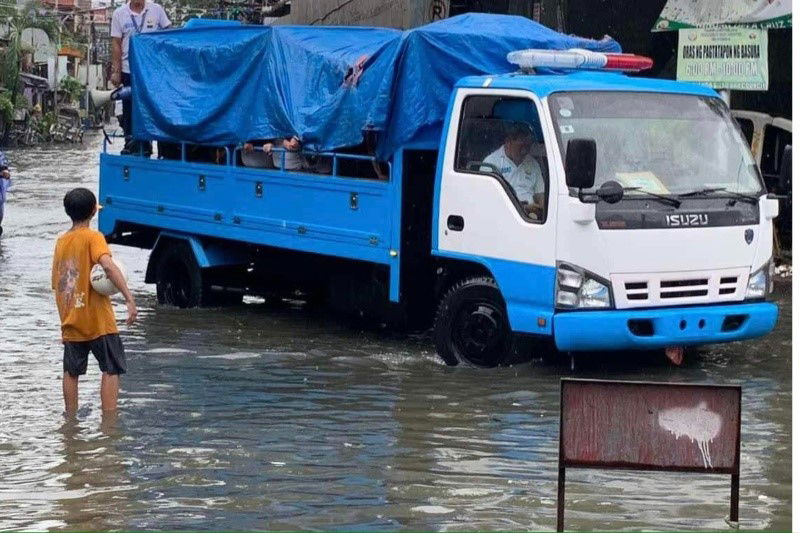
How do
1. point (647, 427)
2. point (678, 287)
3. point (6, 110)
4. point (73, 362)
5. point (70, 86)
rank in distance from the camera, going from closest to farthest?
point (647, 427), point (73, 362), point (678, 287), point (6, 110), point (70, 86)

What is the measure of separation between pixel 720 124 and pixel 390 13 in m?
10.9

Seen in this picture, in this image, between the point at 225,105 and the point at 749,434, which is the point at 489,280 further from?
the point at 225,105

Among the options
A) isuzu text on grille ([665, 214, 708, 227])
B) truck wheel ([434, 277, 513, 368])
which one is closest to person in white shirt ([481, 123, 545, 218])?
truck wheel ([434, 277, 513, 368])

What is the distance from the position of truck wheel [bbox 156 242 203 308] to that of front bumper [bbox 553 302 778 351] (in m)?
4.91

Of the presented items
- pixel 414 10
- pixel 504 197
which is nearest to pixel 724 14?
pixel 414 10

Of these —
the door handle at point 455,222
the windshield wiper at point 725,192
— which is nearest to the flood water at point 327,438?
the door handle at point 455,222

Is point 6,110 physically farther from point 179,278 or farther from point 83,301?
point 83,301

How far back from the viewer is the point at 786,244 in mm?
16984

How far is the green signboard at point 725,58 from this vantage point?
52.7 ft

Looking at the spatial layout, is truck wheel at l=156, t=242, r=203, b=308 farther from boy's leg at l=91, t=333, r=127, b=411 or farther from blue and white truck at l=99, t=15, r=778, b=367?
boy's leg at l=91, t=333, r=127, b=411

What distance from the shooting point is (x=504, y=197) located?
1030 cm

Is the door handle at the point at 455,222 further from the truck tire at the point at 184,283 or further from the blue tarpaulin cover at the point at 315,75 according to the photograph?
the truck tire at the point at 184,283

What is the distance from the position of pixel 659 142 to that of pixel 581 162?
0.87 metres

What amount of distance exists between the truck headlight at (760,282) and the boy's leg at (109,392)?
4.28 m
